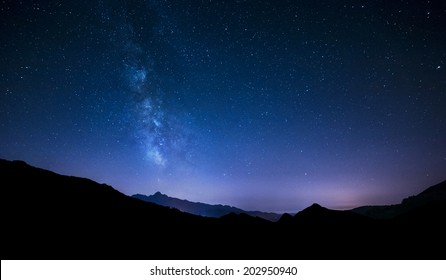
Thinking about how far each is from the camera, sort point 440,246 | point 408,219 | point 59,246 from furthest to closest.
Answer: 1. point 408,219
2. point 440,246
3. point 59,246

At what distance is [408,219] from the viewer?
3531 centimetres

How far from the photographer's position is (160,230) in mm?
30578

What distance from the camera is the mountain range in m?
21.5

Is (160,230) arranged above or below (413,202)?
below

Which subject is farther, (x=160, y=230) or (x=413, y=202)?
(x=413, y=202)

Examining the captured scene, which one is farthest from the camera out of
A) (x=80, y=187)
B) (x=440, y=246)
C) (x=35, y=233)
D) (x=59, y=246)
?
(x=80, y=187)

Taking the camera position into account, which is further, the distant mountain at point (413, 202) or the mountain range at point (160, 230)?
the distant mountain at point (413, 202)

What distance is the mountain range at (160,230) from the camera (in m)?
21.5

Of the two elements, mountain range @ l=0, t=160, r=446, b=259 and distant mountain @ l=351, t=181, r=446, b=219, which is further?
distant mountain @ l=351, t=181, r=446, b=219
